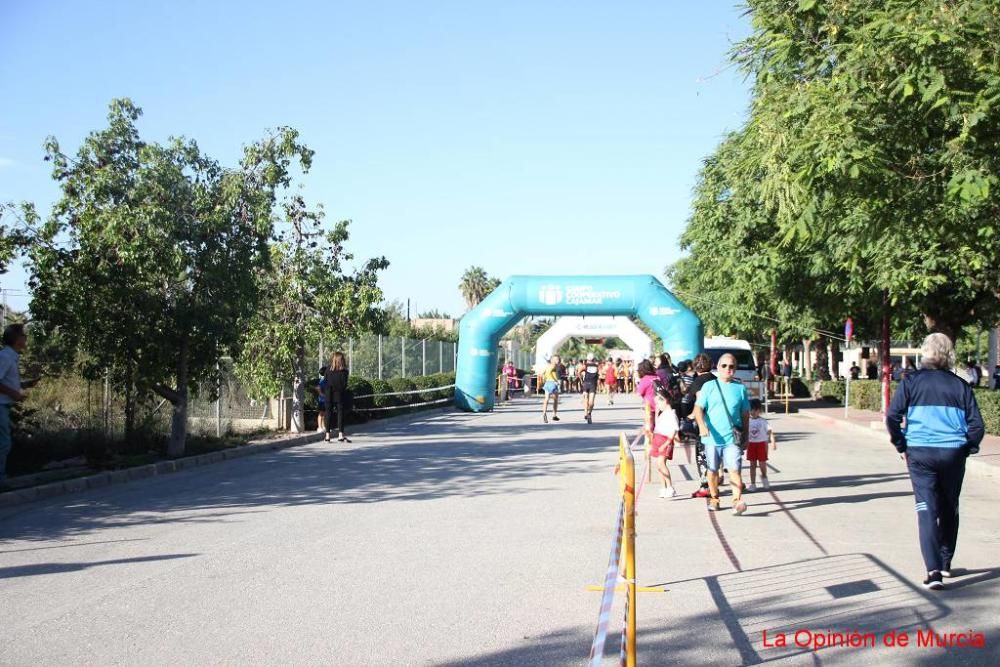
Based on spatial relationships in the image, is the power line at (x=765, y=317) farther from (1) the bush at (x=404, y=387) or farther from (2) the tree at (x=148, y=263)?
(2) the tree at (x=148, y=263)

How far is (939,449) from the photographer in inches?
289

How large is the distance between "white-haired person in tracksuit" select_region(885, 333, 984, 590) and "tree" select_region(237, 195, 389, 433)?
1607 cm

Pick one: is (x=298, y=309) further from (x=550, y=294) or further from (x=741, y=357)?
(x=741, y=357)

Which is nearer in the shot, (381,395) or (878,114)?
(878,114)

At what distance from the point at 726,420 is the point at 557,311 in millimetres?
22181

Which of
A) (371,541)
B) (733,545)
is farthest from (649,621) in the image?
(371,541)

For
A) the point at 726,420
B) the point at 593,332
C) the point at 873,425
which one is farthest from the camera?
the point at 593,332

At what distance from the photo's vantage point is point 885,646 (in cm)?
577

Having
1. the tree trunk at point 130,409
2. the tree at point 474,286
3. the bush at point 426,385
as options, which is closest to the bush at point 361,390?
the bush at point 426,385

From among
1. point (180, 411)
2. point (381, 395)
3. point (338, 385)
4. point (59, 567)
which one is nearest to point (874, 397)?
point (381, 395)

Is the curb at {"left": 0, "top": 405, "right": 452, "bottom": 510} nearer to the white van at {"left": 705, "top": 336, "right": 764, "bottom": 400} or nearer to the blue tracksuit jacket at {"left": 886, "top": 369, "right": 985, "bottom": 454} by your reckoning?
the blue tracksuit jacket at {"left": 886, "top": 369, "right": 985, "bottom": 454}

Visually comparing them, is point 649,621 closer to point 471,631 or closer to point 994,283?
point 471,631

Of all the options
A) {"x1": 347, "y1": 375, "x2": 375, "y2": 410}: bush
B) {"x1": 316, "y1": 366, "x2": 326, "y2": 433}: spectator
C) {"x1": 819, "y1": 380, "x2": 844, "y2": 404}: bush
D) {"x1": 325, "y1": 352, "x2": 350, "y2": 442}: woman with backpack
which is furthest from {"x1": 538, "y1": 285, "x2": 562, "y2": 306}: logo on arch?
{"x1": 325, "y1": 352, "x2": 350, "y2": 442}: woman with backpack

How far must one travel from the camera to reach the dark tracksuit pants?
Answer: 23.9ft
